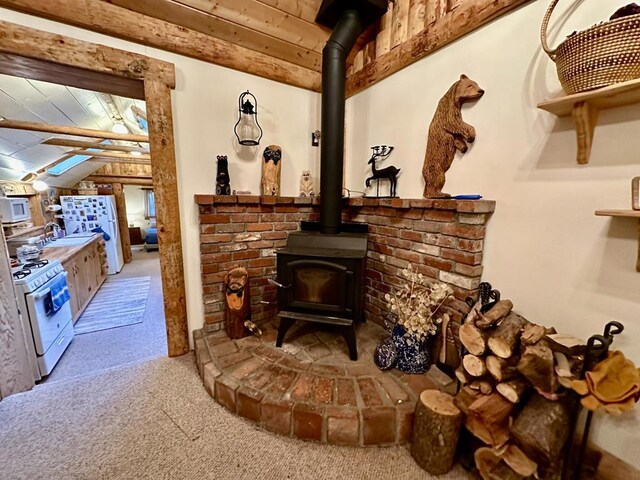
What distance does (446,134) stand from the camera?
4.97ft

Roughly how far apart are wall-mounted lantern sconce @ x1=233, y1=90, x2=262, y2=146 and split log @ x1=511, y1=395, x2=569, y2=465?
7.32ft

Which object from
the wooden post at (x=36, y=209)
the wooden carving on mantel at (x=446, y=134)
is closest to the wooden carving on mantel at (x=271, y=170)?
the wooden carving on mantel at (x=446, y=134)

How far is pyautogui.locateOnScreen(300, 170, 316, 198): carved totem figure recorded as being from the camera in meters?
2.24

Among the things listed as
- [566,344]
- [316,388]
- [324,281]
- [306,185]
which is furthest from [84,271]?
[566,344]

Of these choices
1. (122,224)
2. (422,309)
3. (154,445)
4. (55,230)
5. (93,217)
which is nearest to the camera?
(154,445)

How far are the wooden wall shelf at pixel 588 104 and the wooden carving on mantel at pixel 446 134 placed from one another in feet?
1.38

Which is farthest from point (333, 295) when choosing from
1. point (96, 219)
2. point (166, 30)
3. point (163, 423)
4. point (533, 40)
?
point (96, 219)

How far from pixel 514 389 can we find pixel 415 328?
49cm

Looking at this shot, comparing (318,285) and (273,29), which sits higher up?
(273,29)

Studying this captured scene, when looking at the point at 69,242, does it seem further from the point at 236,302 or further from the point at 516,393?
the point at 516,393

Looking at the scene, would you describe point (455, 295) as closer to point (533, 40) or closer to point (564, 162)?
point (564, 162)

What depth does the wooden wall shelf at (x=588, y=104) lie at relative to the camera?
2.74 ft

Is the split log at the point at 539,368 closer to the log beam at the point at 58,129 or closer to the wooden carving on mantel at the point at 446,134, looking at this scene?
the wooden carving on mantel at the point at 446,134

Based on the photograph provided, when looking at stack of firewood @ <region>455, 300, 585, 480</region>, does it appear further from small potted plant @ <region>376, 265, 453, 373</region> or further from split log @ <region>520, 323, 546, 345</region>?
small potted plant @ <region>376, 265, 453, 373</region>
